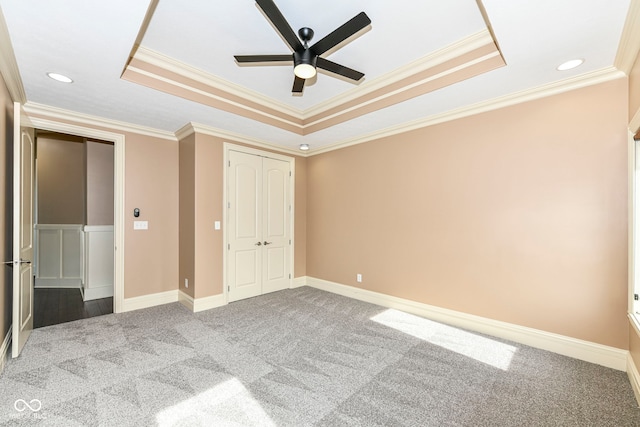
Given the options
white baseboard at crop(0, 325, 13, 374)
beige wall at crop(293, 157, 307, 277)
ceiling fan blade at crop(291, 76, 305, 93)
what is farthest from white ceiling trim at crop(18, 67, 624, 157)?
white baseboard at crop(0, 325, 13, 374)

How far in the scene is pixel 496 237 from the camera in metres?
3.12

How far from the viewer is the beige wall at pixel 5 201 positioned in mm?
2473

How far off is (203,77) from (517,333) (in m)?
4.28

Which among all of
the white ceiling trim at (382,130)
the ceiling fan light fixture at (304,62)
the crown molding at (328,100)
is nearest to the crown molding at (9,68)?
the white ceiling trim at (382,130)

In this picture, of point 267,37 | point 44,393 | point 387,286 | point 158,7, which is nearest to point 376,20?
point 267,37

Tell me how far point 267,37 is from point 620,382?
403 cm

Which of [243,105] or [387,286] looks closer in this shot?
[243,105]

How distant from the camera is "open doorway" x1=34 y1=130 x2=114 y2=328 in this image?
15.1ft

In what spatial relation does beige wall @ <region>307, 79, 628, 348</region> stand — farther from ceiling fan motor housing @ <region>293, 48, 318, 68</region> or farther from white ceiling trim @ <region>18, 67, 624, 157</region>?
ceiling fan motor housing @ <region>293, 48, 318, 68</region>

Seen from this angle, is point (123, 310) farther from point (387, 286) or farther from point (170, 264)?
point (387, 286)

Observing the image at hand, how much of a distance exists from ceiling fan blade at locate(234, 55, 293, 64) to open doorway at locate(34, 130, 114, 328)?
147 inches

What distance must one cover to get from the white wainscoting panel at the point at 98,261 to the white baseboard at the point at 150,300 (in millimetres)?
1142

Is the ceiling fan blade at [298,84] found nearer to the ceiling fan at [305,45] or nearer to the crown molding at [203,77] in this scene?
the ceiling fan at [305,45]

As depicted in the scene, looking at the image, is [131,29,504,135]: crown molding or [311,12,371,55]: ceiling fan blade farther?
[131,29,504,135]: crown molding
